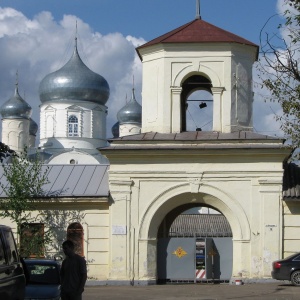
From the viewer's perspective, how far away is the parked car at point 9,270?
12.3 meters

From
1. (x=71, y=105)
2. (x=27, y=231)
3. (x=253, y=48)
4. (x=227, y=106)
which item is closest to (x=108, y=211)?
(x=27, y=231)

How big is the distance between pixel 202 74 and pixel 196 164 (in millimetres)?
3369

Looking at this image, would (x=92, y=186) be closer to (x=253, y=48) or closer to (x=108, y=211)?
(x=108, y=211)

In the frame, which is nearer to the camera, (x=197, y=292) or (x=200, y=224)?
(x=197, y=292)

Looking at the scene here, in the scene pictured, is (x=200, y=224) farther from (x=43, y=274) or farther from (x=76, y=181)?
(x=43, y=274)

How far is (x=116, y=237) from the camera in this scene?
1176 inches

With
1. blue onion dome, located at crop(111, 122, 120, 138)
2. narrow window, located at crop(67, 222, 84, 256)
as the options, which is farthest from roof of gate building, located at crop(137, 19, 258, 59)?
blue onion dome, located at crop(111, 122, 120, 138)

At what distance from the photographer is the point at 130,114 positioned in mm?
78250

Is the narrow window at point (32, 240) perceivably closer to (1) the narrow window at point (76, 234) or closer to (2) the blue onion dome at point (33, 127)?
(1) the narrow window at point (76, 234)

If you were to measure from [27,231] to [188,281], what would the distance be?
5.95 m

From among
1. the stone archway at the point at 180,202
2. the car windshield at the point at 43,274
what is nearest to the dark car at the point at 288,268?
the stone archway at the point at 180,202

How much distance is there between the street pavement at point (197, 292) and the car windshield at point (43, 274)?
16.5ft

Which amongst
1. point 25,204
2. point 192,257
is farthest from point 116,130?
point 25,204

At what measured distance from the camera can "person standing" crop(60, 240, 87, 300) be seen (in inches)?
560
